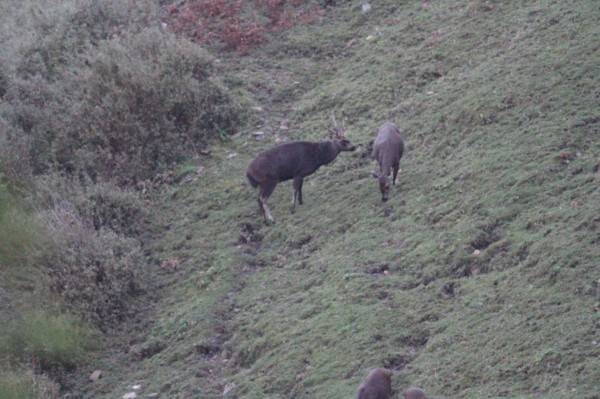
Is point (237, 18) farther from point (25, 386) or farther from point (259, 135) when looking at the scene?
point (25, 386)

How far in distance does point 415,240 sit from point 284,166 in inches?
122

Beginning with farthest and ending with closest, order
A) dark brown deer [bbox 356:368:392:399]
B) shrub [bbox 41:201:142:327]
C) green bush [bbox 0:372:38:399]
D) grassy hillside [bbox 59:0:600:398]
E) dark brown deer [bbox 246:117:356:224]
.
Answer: dark brown deer [bbox 246:117:356:224]
shrub [bbox 41:201:142:327]
green bush [bbox 0:372:38:399]
grassy hillside [bbox 59:0:600:398]
dark brown deer [bbox 356:368:392:399]

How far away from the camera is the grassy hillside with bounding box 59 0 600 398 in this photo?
9.96m

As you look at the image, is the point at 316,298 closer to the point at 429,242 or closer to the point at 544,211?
the point at 429,242

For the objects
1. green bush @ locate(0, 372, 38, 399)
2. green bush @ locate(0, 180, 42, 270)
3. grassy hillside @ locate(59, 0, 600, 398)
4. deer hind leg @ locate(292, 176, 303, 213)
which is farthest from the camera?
deer hind leg @ locate(292, 176, 303, 213)

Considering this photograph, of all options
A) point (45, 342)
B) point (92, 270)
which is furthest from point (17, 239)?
point (45, 342)

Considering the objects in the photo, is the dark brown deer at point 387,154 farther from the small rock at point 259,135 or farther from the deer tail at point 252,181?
the small rock at point 259,135

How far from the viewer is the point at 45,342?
43.1 ft

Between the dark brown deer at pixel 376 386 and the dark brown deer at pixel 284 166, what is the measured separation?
5.66m

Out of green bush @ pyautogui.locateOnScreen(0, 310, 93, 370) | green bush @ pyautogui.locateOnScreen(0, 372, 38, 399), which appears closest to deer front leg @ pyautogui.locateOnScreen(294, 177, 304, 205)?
green bush @ pyautogui.locateOnScreen(0, 310, 93, 370)

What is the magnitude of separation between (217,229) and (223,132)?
128 inches

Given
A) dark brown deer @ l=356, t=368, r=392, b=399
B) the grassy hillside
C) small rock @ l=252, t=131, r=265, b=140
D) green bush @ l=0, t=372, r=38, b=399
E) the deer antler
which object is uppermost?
green bush @ l=0, t=372, r=38, b=399

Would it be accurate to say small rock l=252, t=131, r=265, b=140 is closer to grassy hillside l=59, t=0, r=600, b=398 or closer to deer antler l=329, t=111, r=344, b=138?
grassy hillside l=59, t=0, r=600, b=398

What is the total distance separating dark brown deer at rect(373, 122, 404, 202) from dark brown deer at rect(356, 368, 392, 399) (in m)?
4.85
